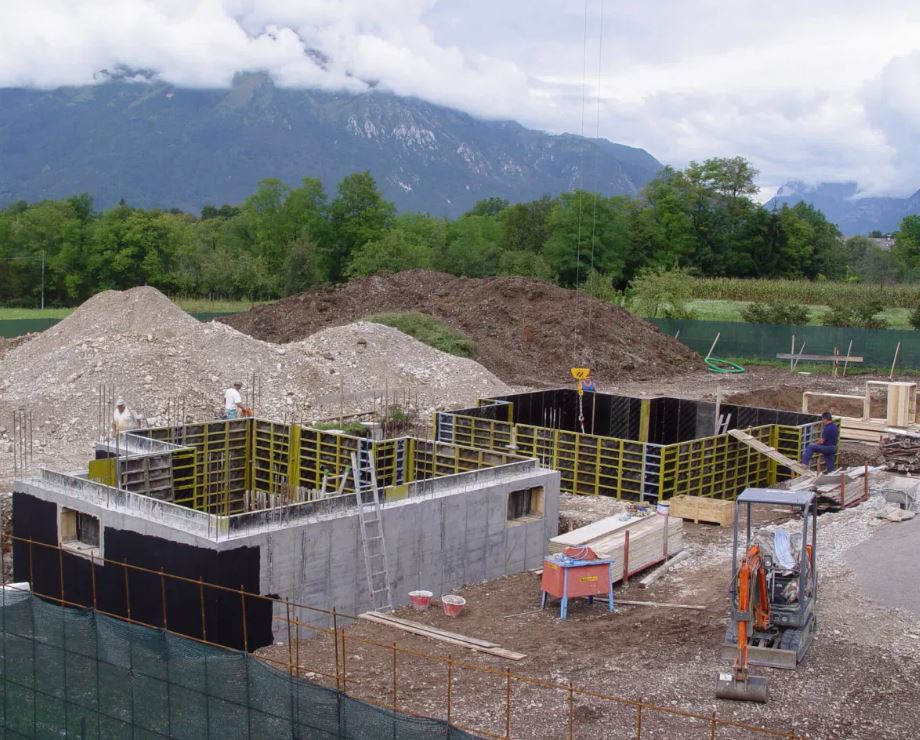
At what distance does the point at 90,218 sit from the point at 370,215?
19486mm

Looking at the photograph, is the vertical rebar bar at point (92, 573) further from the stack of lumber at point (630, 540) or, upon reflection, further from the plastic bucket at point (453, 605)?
the stack of lumber at point (630, 540)

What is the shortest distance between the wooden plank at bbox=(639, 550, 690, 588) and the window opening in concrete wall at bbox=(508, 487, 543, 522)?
93.3 inches

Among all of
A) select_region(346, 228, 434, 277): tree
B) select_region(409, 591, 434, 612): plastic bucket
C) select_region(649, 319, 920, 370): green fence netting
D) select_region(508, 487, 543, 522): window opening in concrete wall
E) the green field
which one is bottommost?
select_region(409, 591, 434, 612): plastic bucket

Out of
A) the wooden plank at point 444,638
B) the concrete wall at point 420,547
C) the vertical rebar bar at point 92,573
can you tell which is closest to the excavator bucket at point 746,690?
the wooden plank at point 444,638

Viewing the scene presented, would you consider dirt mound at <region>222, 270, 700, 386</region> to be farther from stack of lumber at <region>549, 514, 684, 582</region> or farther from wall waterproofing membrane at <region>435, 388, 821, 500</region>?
stack of lumber at <region>549, 514, 684, 582</region>

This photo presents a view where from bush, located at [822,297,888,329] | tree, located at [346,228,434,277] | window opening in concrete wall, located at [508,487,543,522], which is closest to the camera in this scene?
window opening in concrete wall, located at [508,487,543,522]

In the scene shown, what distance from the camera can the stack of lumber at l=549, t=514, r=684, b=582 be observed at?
15.2 m

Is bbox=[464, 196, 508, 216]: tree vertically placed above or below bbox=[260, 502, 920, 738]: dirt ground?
above

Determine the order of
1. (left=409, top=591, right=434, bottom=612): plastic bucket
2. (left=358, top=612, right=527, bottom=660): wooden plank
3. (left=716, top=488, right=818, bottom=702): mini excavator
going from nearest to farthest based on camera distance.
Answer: (left=716, top=488, right=818, bottom=702): mini excavator, (left=358, top=612, right=527, bottom=660): wooden plank, (left=409, top=591, right=434, bottom=612): plastic bucket

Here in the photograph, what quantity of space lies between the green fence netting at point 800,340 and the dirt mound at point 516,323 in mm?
2954

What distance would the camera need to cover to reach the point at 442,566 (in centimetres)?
1587

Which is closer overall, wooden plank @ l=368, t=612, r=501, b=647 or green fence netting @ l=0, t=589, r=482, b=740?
green fence netting @ l=0, t=589, r=482, b=740

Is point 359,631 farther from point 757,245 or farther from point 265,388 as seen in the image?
point 757,245

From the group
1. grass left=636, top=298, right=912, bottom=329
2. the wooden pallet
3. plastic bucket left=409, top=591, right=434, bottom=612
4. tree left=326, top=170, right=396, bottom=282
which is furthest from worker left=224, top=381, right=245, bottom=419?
tree left=326, top=170, right=396, bottom=282
